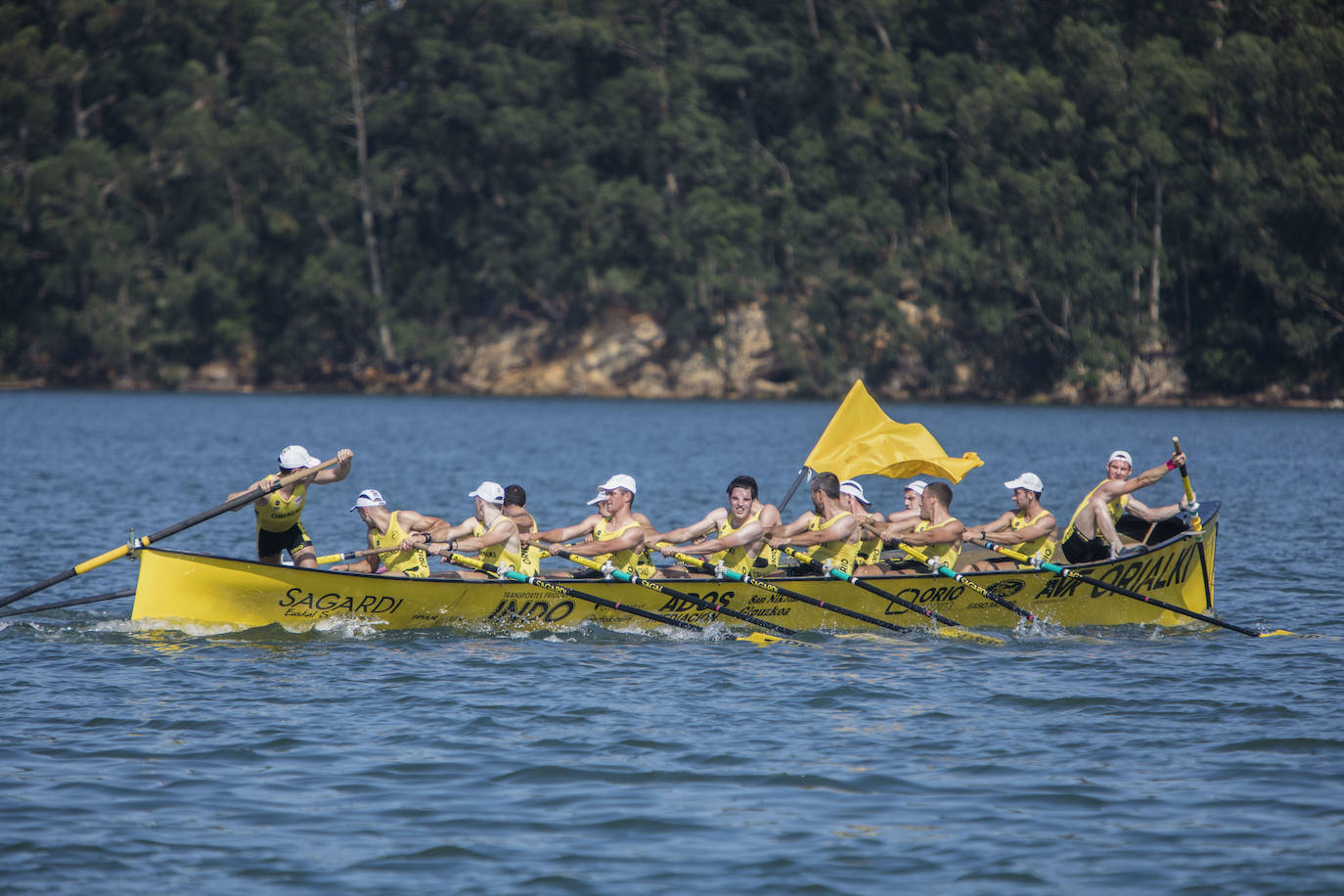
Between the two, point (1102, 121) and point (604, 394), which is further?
point (604, 394)

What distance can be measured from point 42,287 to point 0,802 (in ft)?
256

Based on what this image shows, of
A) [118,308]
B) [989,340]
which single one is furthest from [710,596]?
[118,308]

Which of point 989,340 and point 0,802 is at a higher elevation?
point 989,340

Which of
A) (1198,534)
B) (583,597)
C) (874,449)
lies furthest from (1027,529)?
(583,597)

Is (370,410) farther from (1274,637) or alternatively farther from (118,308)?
(1274,637)

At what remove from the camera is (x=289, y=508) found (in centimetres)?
1692

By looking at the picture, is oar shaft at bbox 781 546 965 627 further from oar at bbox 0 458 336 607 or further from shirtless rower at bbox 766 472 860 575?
oar at bbox 0 458 336 607

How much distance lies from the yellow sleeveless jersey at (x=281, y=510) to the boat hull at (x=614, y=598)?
3.69ft

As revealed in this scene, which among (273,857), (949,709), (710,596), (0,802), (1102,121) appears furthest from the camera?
(1102,121)

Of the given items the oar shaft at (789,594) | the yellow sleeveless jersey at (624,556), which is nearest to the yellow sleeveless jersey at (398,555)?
the yellow sleeveless jersey at (624,556)

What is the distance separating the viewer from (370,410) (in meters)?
68.9

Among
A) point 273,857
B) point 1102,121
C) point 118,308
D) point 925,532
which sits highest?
point 1102,121

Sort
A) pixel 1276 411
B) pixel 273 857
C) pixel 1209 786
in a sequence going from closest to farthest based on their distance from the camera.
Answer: pixel 273 857 → pixel 1209 786 → pixel 1276 411

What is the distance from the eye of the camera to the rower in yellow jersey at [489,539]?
1658 centimetres
